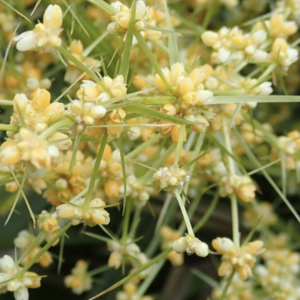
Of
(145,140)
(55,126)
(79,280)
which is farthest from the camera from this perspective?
(79,280)

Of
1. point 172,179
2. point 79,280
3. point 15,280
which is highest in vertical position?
point 172,179

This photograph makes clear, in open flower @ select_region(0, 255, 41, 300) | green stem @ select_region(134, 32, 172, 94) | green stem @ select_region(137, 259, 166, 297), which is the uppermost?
green stem @ select_region(134, 32, 172, 94)

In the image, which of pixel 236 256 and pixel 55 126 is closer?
pixel 55 126

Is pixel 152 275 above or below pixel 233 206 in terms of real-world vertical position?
below

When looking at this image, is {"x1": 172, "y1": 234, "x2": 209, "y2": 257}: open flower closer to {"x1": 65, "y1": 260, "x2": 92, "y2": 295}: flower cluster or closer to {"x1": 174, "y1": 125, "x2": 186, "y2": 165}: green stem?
{"x1": 174, "y1": 125, "x2": 186, "y2": 165}: green stem

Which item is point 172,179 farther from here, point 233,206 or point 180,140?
point 233,206

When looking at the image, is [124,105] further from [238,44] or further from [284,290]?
[284,290]

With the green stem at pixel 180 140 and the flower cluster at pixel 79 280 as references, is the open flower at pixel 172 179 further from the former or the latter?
the flower cluster at pixel 79 280

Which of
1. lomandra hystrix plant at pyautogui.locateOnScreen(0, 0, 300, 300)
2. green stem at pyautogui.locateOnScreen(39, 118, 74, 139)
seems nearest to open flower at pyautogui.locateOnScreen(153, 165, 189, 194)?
lomandra hystrix plant at pyautogui.locateOnScreen(0, 0, 300, 300)

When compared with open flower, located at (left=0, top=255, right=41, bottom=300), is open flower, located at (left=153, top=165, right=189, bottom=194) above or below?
above

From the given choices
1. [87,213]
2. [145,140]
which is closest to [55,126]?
[87,213]
